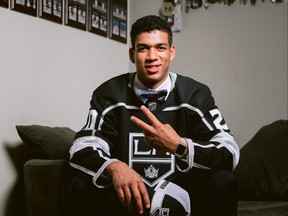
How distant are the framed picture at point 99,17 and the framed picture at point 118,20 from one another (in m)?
0.07

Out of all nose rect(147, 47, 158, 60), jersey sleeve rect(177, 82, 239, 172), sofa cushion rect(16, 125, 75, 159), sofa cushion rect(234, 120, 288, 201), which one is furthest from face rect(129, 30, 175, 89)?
sofa cushion rect(234, 120, 288, 201)

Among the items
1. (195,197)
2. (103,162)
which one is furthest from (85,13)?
(195,197)

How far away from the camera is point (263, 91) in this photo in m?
3.07

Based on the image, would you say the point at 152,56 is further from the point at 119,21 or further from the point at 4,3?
Answer: the point at 119,21

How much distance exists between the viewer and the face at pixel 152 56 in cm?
183

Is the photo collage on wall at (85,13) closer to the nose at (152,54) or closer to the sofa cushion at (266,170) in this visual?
the nose at (152,54)

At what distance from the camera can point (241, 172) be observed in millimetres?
2422

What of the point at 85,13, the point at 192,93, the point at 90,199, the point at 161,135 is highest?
the point at 85,13

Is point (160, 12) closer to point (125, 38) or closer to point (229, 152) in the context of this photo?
point (125, 38)

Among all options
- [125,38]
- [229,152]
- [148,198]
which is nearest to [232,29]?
[125,38]

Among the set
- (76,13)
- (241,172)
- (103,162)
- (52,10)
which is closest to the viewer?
(103,162)

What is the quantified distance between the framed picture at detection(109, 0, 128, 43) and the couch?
1138 mm

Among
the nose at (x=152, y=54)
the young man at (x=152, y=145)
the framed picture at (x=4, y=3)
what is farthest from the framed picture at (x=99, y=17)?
the nose at (x=152, y=54)

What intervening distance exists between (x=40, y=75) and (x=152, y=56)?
1.06m
